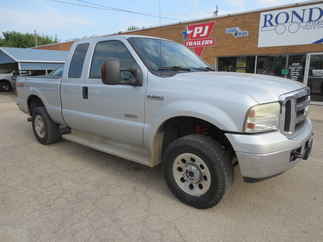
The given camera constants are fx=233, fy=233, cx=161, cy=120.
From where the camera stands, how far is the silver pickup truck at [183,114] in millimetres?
2266

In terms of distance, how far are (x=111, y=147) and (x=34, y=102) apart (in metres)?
2.94

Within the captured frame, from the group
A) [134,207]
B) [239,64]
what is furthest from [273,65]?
[134,207]

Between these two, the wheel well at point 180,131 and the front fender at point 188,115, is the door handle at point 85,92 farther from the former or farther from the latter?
the wheel well at point 180,131

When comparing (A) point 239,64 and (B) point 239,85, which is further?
(A) point 239,64

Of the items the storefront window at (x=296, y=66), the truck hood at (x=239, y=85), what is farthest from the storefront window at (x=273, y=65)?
the truck hood at (x=239, y=85)

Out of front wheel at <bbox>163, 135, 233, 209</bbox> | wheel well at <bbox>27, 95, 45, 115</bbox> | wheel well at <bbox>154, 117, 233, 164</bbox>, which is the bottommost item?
front wheel at <bbox>163, 135, 233, 209</bbox>

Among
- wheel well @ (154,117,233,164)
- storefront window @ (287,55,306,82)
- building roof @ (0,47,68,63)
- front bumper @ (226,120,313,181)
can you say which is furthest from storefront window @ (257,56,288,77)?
building roof @ (0,47,68,63)

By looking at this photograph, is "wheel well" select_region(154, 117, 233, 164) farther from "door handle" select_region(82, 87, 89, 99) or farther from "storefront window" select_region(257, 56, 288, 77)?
"storefront window" select_region(257, 56, 288, 77)

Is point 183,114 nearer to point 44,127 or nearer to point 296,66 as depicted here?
point 44,127

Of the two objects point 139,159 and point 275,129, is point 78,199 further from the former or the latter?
point 275,129

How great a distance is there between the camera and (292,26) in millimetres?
10914

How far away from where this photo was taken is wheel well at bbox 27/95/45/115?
5215 mm

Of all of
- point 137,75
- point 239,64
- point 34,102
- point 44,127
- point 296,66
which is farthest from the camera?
point 239,64

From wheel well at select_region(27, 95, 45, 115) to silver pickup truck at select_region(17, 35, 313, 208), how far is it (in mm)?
1276
